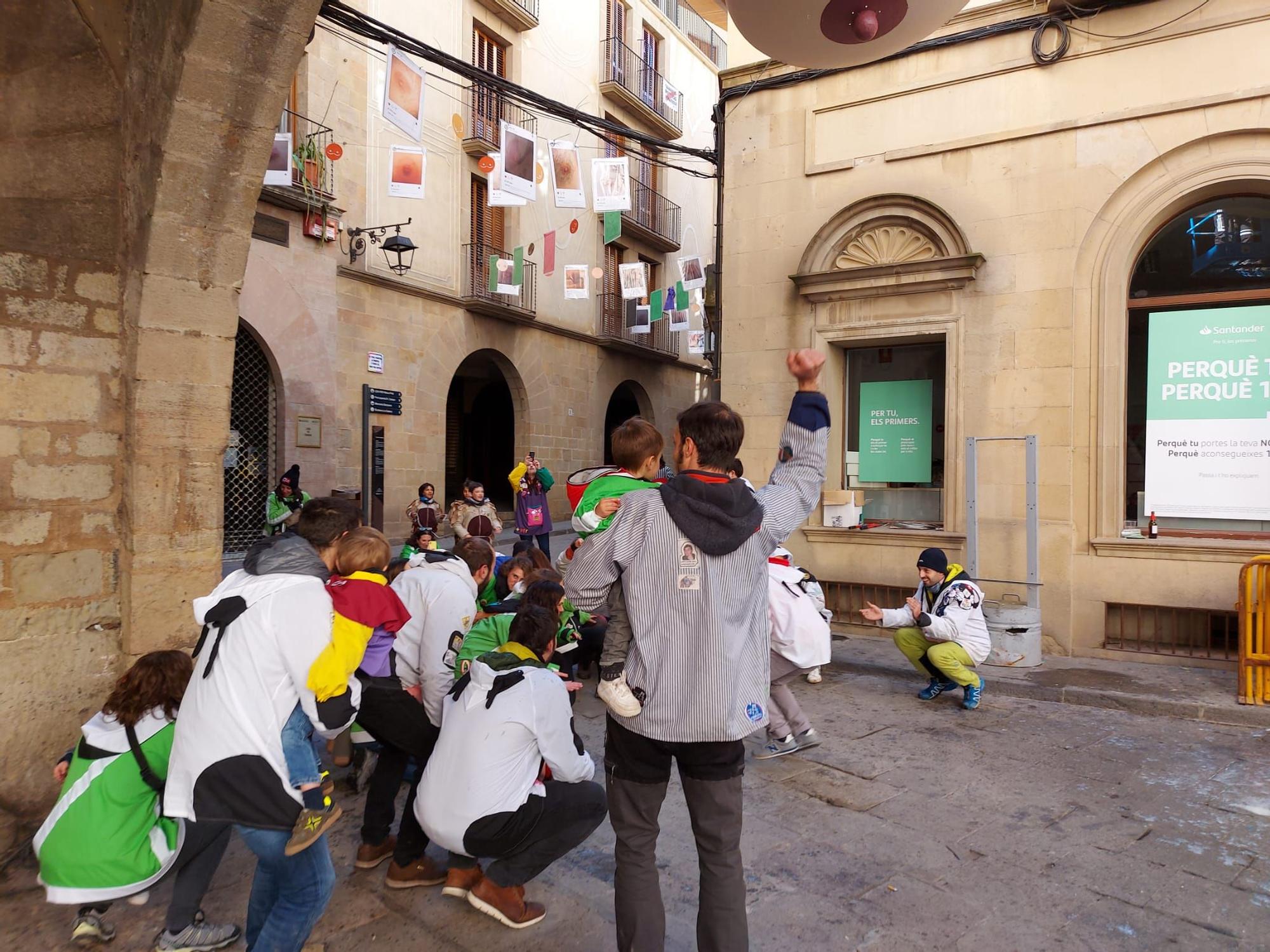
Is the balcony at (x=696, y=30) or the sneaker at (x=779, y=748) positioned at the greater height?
the balcony at (x=696, y=30)

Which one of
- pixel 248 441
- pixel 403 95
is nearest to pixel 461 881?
pixel 403 95

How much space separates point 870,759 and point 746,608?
2.91 meters

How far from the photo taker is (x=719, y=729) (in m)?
2.41

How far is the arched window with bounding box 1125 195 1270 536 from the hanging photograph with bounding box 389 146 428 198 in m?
7.29

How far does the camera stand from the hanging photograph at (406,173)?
921 cm

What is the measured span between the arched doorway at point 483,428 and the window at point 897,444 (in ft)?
41.9

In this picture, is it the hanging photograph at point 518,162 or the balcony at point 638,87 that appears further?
the balcony at point 638,87

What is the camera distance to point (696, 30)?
26000mm

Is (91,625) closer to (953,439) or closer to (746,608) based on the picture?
(746,608)

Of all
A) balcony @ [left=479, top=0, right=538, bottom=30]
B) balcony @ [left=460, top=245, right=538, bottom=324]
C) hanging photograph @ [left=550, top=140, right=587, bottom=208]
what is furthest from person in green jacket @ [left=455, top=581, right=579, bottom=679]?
balcony @ [left=479, top=0, right=538, bottom=30]

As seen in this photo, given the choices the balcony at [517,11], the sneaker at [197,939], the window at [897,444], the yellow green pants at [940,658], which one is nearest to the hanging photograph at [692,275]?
the window at [897,444]

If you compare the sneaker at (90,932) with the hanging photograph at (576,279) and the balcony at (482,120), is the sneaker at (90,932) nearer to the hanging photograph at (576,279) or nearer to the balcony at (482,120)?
the hanging photograph at (576,279)

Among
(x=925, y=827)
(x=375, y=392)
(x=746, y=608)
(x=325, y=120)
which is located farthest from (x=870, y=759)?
(x=325, y=120)

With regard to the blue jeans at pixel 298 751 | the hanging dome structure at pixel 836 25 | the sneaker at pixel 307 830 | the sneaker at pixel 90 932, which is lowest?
the sneaker at pixel 90 932
